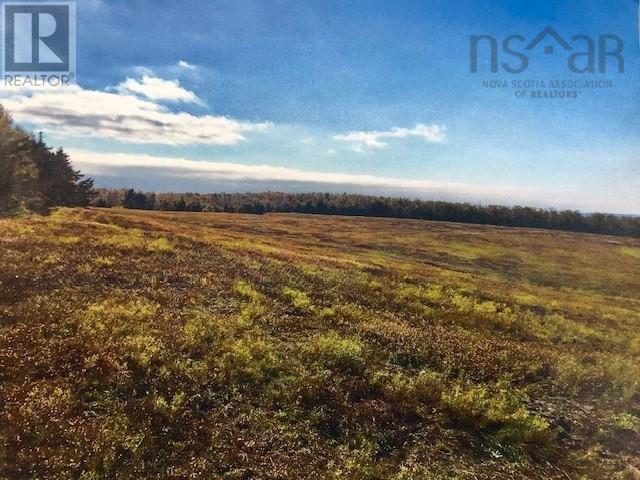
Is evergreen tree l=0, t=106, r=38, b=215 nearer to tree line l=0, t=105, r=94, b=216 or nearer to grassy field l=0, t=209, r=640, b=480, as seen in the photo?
tree line l=0, t=105, r=94, b=216

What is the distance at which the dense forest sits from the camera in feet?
475

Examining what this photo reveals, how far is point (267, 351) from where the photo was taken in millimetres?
15773

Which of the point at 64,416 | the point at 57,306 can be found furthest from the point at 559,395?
the point at 57,306

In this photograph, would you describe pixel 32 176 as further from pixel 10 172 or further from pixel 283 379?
pixel 283 379

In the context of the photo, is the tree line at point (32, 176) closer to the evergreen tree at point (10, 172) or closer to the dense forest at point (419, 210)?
the evergreen tree at point (10, 172)

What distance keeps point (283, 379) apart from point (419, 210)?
145 m

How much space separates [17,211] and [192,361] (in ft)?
150

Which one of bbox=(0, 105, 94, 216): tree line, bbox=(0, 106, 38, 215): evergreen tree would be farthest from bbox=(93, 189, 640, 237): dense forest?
bbox=(0, 106, 38, 215): evergreen tree

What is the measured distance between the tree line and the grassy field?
87.1 ft

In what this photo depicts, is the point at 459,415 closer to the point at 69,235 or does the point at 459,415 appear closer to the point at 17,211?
the point at 69,235

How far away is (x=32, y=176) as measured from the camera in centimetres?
5644

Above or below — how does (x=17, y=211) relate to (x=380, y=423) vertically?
above

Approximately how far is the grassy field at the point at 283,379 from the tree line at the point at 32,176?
26.6 meters

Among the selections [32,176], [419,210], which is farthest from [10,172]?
[419,210]
